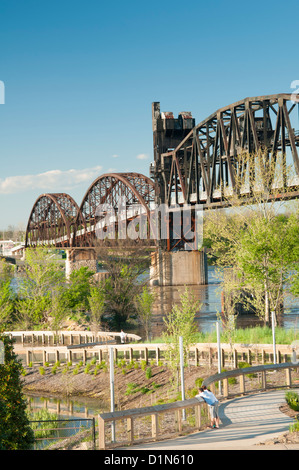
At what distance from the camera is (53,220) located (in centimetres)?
14075

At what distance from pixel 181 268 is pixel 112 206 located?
92.1 feet

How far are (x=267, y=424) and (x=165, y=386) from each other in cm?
1419

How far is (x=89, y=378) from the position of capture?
33344 mm

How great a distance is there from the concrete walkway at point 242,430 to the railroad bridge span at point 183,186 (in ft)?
87.4

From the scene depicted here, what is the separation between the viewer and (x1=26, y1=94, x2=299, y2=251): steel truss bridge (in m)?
48.0

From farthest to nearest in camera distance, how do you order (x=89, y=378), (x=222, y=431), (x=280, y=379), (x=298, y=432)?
(x=89, y=378)
(x=280, y=379)
(x=222, y=431)
(x=298, y=432)

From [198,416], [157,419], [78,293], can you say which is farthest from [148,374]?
[78,293]

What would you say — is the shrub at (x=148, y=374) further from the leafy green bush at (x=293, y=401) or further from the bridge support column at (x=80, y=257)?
the bridge support column at (x=80, y=257)

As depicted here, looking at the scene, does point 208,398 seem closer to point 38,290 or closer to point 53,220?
point 38,290

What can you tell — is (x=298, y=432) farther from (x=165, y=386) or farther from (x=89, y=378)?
(x=89, y=378)

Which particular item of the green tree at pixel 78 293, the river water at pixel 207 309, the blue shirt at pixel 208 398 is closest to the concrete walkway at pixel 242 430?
the blue shirt at pixel 208 398

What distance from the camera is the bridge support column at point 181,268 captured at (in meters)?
83.8
